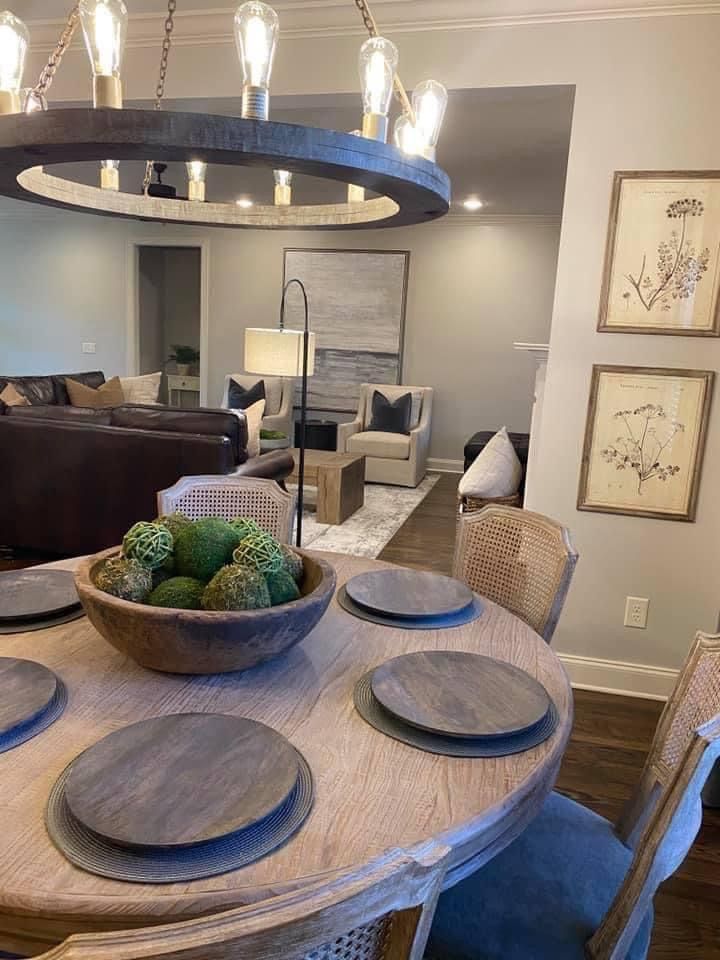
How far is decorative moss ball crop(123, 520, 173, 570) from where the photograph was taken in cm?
133

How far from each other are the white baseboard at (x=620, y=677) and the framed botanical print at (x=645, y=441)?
0.63m

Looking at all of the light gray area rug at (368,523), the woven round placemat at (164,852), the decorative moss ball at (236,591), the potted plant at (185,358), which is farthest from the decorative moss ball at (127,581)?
the potted plant at (185,358)

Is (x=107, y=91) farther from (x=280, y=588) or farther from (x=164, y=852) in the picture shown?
(x=164, y=852)

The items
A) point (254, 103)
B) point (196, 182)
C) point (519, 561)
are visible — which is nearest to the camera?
point (254, 103)

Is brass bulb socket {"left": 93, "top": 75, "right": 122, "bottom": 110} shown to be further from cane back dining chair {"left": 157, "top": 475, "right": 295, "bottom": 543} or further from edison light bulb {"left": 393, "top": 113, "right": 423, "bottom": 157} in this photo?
cane back dining chair {"left": 157, "top": 475, "right": 295, "bottom": 543}

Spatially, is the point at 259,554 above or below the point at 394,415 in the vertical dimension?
above

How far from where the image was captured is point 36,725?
3.71 ft

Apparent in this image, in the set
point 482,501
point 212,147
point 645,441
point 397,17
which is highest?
point 397,17

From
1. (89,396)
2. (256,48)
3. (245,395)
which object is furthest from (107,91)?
(245,395)

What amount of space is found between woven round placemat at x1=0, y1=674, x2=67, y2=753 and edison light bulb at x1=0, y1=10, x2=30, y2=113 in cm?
111

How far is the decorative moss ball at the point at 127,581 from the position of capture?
1268 mm

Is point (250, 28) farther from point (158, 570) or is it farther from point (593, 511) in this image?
point (593, 511)

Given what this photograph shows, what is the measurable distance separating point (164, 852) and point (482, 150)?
466 centimetres

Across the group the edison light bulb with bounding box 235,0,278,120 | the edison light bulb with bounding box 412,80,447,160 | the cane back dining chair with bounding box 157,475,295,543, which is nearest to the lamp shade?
the cane back dining chair with bounding box 157,475,295,543
